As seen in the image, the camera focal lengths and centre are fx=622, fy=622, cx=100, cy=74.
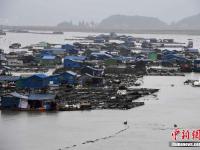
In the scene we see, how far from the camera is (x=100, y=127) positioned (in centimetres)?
669

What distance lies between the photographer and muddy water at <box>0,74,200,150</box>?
5.88 m

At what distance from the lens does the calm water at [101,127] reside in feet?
19.3

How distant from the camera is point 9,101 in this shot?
767 centimetres

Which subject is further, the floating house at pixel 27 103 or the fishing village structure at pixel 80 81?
the fishing village structure at pixel 80 81

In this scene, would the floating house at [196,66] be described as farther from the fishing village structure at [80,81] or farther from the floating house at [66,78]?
the floating house at [66,78]

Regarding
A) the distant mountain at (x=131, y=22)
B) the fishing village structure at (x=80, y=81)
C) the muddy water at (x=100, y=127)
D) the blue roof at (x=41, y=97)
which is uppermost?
the blue roof at (x=41, y=97)

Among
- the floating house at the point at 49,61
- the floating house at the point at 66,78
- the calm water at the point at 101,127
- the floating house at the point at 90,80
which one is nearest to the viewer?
the calm water at the point at 101,127

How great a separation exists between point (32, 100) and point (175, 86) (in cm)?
328

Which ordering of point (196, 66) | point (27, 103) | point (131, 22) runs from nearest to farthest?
point (27, 103), point (196, 66), point (131, 22)

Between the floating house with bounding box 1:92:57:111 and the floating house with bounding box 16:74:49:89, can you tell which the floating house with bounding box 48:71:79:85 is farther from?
the floating house with bounding box 1:92:57:111

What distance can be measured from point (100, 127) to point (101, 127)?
0.04 feet

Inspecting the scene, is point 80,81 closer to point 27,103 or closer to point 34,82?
point 34,82

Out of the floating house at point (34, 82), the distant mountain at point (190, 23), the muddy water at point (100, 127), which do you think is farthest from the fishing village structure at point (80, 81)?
the distant mountain at point (190, 23)

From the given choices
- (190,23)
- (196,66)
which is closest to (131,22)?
(190,23)
